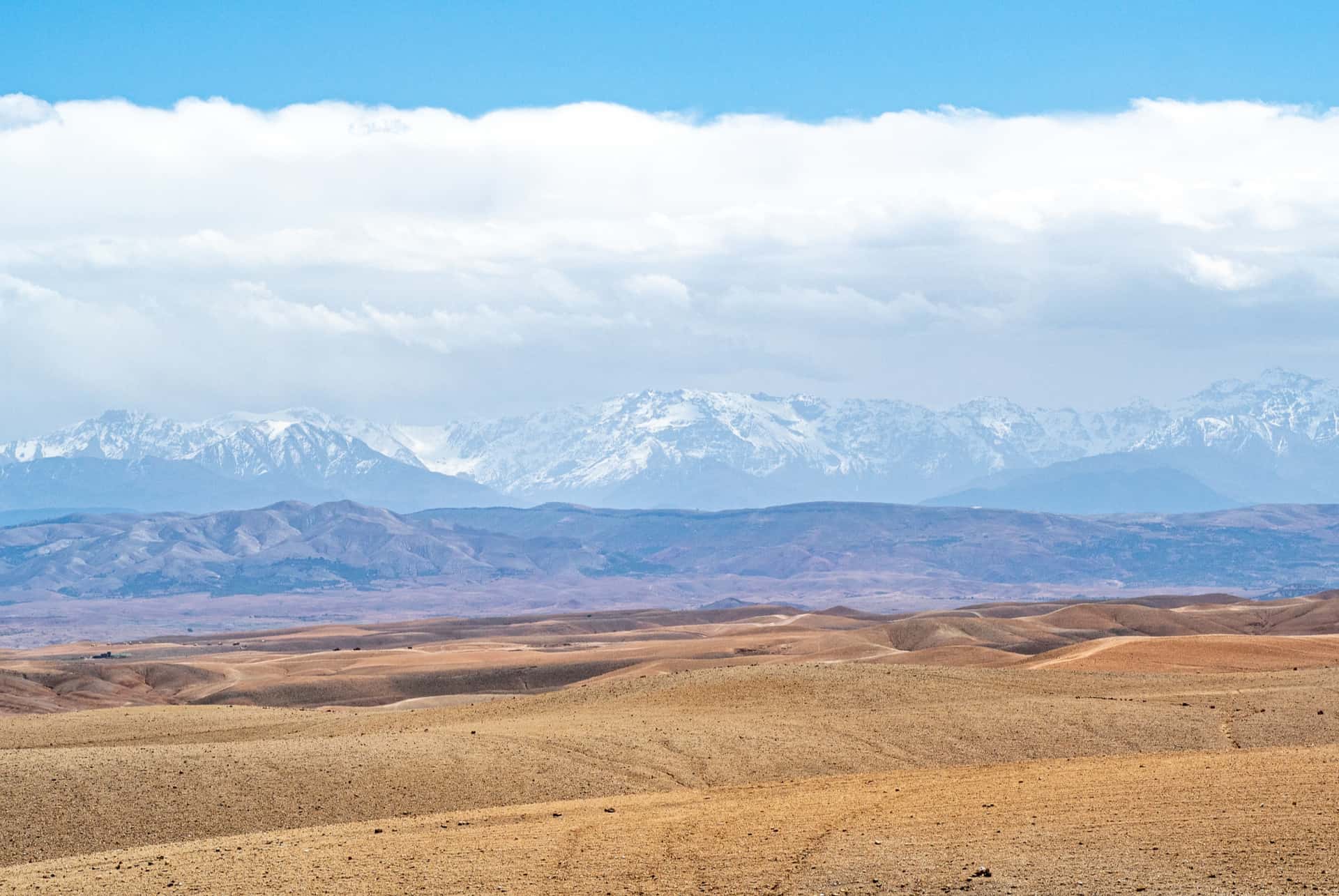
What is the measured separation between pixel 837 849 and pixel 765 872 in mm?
1791

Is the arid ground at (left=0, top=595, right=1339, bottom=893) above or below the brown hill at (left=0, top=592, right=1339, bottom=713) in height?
above

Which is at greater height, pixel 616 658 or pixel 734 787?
pixel 734 787

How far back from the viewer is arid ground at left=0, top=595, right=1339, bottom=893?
2523cm

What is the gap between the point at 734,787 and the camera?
36344mm

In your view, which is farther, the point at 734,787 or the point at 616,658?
the point at 616,658

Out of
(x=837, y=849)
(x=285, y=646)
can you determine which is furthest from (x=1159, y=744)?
(x=285, y=646)

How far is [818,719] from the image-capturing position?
153 ft

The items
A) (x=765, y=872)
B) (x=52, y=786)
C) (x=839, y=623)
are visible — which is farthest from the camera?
(x=839, y=623)

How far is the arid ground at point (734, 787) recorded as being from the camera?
25234 mm

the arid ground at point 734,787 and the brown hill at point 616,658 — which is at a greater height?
the arid ground at point 734,787

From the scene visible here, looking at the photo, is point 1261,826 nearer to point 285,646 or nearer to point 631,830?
point 631,830

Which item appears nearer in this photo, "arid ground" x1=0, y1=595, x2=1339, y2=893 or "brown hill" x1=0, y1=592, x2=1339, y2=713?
"arid ground" x1=0, y1=595, x2=1339, y2=893

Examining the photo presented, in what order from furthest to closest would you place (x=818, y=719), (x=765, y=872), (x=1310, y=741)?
1. (x=818, y=719)
2. (x=1310, y=741)
3. (x=765, y=872)

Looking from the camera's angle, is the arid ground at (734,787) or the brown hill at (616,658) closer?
the arid ground at (734,787)
